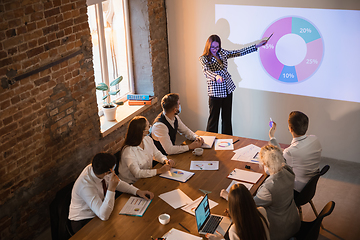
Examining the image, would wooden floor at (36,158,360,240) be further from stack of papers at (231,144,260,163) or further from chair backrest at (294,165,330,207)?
stack of papers at (231,144,260,163)

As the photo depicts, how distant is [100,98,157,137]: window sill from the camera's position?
492 centimetres

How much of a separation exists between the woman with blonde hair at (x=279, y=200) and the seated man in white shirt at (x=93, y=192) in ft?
3.35

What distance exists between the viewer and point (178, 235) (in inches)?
110

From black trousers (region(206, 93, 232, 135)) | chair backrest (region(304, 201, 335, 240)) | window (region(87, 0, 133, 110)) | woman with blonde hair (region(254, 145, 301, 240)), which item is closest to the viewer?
chair backrest (region(304, 201, 335, 240))

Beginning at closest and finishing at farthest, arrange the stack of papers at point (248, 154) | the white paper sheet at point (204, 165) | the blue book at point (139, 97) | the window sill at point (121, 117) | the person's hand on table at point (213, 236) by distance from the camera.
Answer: the person's hand on table at point (213, 236), the white paper sheet at point (204, 165), the stack of papers at point (248, 154), the window sill at point (121, 117), the blue book at point (139, 97)

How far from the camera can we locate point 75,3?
13.5 feet

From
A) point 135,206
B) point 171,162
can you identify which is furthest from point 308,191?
point 135,206

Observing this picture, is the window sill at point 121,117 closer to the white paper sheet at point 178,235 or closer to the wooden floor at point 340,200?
the wooden floor at point 340,200

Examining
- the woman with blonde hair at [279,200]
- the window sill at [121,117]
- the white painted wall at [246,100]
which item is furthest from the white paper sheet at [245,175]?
the white painted wall at [246,100]

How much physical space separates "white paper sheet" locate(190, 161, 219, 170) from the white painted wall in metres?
2.28

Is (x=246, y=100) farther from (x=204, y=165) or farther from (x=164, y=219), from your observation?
(x=164, y=219)

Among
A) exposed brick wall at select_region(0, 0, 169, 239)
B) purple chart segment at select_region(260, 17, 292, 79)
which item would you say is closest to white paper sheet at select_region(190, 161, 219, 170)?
exposed brick wall at select_region(0, 0, 169, 239)

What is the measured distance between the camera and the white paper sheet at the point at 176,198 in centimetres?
316

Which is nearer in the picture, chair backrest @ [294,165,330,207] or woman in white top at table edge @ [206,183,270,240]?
woman in white top at table edge @ [206,183,270,240]
